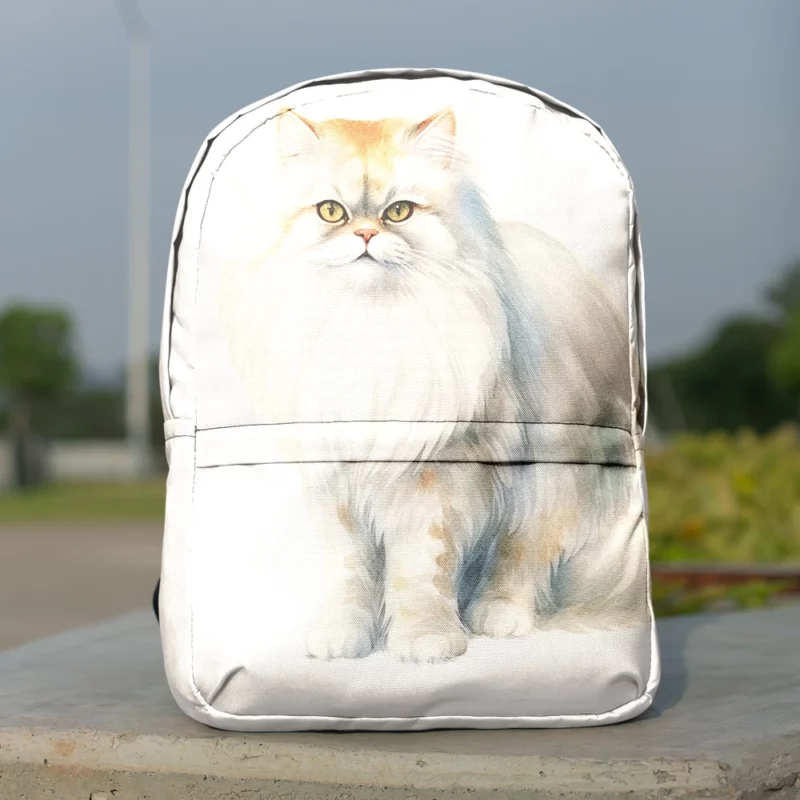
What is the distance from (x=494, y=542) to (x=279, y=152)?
0.64 m

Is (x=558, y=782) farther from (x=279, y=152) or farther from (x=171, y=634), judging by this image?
(x=279, y=152)

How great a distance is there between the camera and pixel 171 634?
1721mm

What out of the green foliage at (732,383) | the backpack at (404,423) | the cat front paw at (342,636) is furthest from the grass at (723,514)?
the green foliage at (732,383)

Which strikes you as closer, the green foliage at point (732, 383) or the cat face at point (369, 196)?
the cat face at point (369, 196)

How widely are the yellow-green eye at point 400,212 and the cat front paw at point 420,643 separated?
0.57 metres

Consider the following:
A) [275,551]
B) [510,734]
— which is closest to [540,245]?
[275,551]

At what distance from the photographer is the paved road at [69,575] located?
584 cm

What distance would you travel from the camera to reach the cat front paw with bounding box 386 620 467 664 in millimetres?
1643

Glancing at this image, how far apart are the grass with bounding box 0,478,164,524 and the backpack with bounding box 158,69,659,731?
41.0 feet

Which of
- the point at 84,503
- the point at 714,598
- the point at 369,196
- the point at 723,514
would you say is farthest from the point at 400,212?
the point at 84,503

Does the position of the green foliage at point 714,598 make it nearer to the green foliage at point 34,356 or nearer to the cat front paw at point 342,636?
the cat front paw at point 342,636

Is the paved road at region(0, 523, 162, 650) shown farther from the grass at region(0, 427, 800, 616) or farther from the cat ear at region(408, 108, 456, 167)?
the cat ear at region(408, 108, 456, 167)

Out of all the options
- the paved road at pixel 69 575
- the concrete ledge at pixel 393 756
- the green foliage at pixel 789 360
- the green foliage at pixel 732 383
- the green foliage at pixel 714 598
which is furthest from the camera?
the green foliage at pixel 732 383

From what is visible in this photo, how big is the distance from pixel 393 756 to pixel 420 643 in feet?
0.50
